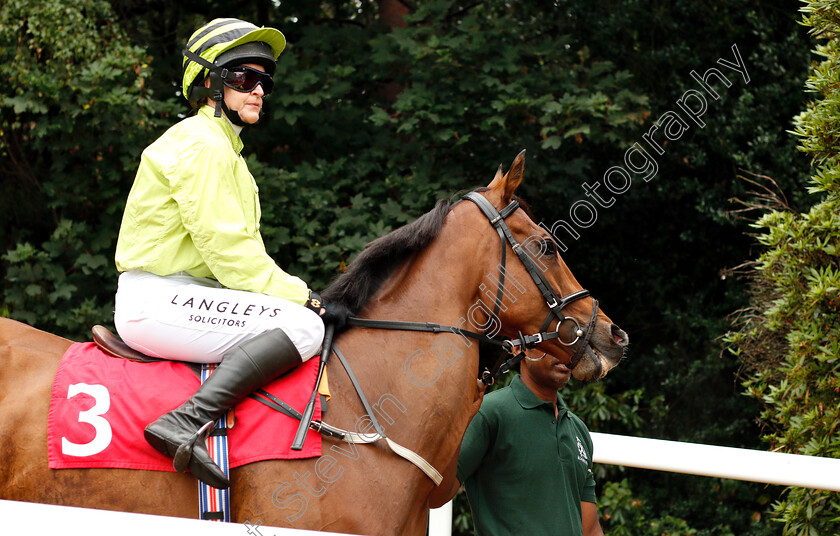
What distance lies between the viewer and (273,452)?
2.43m

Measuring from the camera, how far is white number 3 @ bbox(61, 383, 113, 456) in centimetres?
238

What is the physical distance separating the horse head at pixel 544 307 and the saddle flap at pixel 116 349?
1.33 meters

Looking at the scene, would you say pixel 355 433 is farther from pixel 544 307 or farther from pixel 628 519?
pixel 628 519

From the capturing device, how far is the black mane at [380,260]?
2.85 meters

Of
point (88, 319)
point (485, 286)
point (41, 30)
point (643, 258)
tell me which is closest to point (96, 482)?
point (485, 286)

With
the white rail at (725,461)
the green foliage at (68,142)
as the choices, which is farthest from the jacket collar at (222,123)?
the green foliage at (68,142)

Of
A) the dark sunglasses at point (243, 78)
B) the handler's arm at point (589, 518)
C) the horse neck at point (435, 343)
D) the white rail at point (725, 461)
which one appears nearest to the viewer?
the white rail at point (725, 461)

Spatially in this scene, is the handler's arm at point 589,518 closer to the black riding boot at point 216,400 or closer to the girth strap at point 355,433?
the girth strap at point 355,433

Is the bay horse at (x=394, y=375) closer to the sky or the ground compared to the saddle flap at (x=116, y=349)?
closer to the ground

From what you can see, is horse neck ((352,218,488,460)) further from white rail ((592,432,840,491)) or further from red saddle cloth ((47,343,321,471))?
white rail ((592,432,840,491))

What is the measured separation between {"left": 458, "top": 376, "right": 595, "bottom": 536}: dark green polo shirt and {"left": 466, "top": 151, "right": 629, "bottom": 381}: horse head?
0.26 metres

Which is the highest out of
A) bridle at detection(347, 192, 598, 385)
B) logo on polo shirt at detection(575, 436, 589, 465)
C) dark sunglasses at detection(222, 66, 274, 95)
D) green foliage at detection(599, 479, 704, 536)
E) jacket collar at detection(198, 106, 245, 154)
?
dark sunglasses at detection(222, 66, 274, 95)

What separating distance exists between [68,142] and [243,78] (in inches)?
143

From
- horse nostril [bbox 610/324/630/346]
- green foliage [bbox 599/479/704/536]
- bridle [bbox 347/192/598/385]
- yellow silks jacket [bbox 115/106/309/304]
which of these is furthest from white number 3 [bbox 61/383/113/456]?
green foliage [bbox 599/479/704/536]
